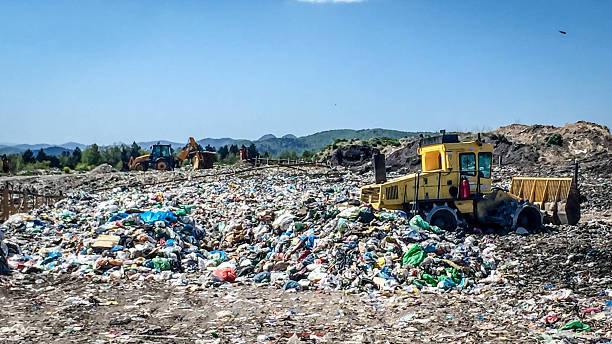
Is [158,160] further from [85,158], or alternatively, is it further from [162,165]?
[85,158]

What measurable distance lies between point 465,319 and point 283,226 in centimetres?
455

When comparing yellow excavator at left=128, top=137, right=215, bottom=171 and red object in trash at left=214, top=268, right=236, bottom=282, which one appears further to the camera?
yellow excavator at left=128, top=137, right=215, bottom=171

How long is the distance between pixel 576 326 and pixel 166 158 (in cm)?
2493

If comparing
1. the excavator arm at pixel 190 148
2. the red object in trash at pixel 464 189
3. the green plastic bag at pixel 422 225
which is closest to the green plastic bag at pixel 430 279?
the green plastic bag at pixel 422 225

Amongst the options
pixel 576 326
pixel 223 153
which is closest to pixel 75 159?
pixel 223 153

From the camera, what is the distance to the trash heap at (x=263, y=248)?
7094 mm

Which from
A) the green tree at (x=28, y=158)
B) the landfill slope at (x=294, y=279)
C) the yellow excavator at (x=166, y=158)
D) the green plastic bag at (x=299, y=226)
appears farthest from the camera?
the green tree at (x=28, y=158)

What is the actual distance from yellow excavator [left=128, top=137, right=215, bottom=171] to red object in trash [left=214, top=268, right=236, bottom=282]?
20.7m

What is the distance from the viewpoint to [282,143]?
161 meters

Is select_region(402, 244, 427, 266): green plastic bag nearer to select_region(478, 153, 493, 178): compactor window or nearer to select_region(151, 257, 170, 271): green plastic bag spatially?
select_region(478, 153, 493, 178): compactor window

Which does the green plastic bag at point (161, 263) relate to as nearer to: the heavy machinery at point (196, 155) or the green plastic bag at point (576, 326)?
the green plastic bag at point (576, 326)

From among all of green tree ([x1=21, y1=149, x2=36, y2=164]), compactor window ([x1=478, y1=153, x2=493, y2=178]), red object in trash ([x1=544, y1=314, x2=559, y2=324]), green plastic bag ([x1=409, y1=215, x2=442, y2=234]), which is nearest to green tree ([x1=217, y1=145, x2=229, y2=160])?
green tree ([x1=21, y1=149, x2=36, y2=164])

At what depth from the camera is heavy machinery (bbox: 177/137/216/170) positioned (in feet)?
93.9

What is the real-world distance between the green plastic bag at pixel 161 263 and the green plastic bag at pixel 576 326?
17.2 ft
